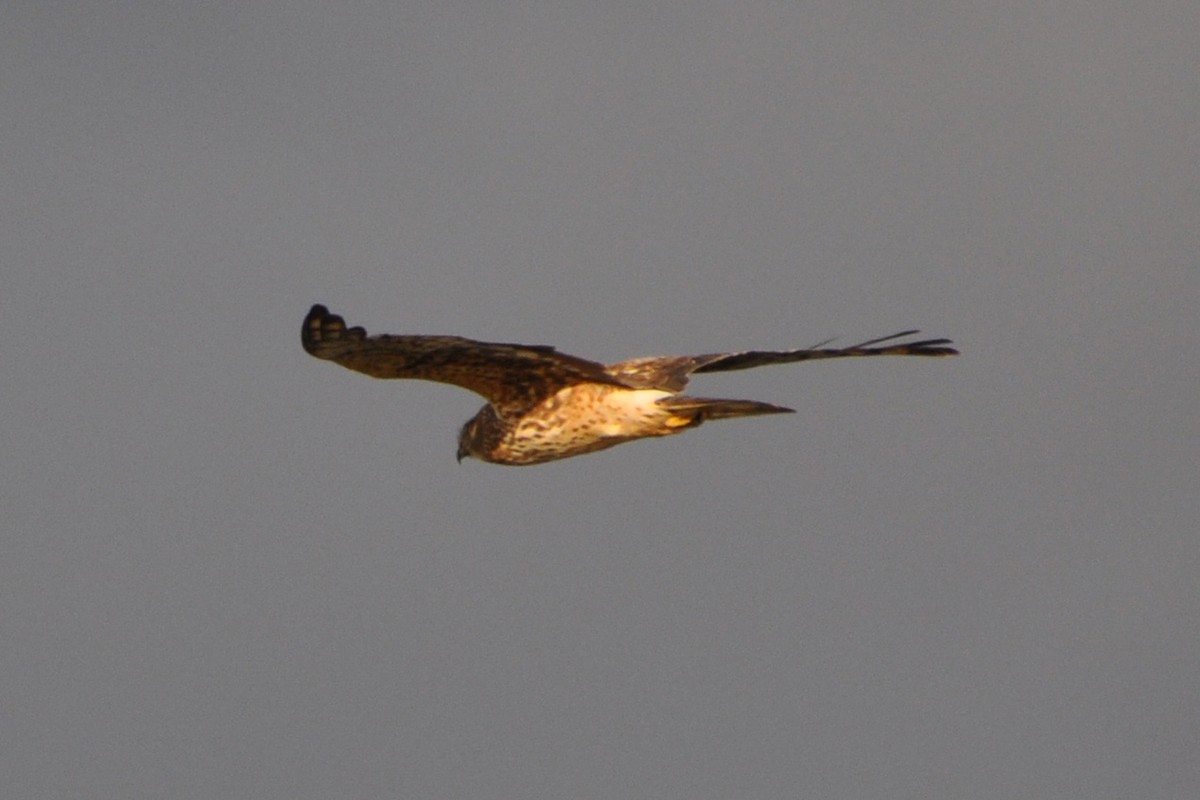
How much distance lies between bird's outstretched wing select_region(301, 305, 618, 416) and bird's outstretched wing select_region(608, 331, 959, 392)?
27 centimetres

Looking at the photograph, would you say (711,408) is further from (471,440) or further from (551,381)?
(471,440)

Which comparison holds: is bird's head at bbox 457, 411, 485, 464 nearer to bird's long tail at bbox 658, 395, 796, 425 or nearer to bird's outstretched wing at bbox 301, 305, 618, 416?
bird's outstretched wing at bbox 301, 305, 618, 416

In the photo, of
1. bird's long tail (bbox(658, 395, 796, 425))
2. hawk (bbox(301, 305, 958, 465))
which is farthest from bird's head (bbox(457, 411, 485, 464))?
bird's long tail (bbox(658, 395, 796, 425))

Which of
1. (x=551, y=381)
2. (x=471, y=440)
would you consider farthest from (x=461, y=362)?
(x=471, y=440)

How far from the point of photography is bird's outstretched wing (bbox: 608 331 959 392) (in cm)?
1172

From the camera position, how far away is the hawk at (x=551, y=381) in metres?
11.7

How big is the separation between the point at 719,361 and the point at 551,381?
920 mm

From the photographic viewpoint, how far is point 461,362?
12.2 m

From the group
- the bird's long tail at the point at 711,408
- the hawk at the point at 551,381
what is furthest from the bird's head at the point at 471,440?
the bird's long tail at the point at 711,408

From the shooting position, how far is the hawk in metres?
11.7

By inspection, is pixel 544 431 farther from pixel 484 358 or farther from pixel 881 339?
pixel 881 339

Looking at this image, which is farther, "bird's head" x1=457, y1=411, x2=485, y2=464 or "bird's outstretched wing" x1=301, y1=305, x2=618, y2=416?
"bird's head" x1=457, y1=411, x2=485, y2=464

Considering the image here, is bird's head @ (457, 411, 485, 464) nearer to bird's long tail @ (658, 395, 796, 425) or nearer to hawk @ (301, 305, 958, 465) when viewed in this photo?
hawk @ (301, 305, 958, 465)

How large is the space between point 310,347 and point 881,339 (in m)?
2.78
